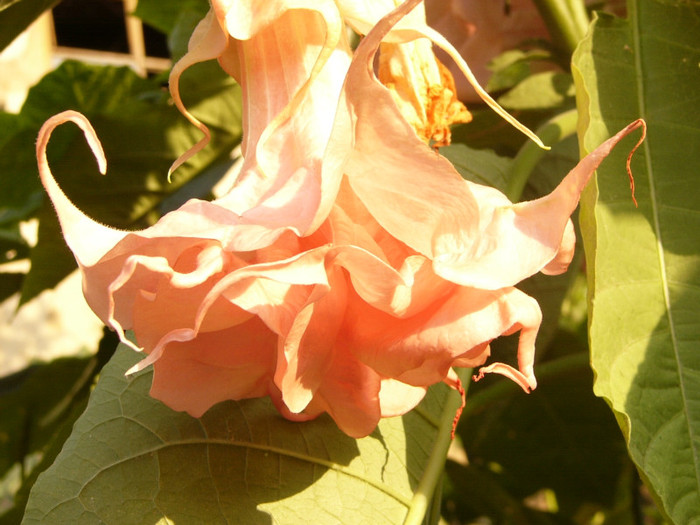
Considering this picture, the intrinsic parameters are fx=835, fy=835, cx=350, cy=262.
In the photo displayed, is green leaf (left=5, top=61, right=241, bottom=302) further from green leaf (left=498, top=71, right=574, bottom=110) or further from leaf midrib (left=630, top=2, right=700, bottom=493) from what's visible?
leaf midrib (left=630, top=2, right=700, bottom=493)

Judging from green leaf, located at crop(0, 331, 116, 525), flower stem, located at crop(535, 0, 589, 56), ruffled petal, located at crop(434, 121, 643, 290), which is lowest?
green leaf, located at crop(0, 331, 116, 525)

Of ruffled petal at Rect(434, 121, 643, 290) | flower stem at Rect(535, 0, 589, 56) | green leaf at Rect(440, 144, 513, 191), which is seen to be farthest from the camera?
flower stem at Rect(535, 0, 589, 56)

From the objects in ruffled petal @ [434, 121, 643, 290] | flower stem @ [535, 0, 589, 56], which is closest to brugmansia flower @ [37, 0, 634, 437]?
ruffled petal @ [434, 121, 643, 290]

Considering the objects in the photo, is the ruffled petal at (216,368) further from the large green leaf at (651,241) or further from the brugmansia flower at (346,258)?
the large green leaf at (651,241)

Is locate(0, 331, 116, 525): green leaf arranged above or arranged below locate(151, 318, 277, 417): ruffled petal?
below

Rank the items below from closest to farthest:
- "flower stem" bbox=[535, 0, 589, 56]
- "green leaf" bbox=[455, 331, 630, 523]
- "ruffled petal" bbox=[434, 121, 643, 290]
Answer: "ruffled petal" bbox=[434, 121, 643, 290], "flower stem" bbox=[535, 0, 589, 56], "green leaf" bbox=[455, 331, 630, 523]

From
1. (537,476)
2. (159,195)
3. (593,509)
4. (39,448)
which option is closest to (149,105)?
(159,195)

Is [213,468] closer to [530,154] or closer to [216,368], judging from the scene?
[216,368]
